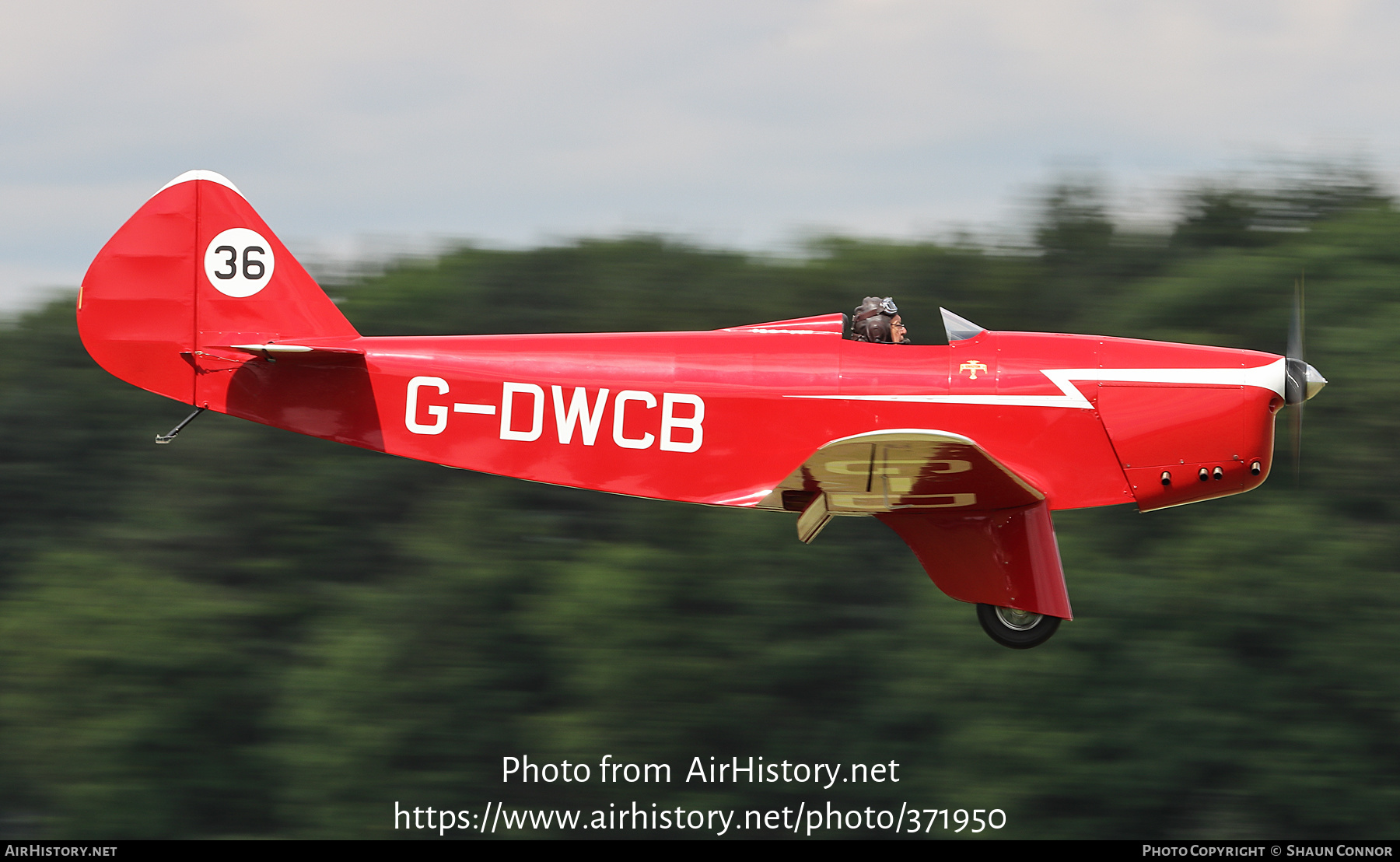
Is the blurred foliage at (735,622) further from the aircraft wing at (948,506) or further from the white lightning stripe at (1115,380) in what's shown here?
the white lightning stripe at (1115,380)

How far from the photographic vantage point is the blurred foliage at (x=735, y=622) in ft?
51.0

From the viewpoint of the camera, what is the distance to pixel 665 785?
16.8 metres

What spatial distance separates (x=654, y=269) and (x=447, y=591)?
18.4ft

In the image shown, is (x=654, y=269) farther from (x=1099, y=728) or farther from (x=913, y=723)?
(x=1099, y=728)

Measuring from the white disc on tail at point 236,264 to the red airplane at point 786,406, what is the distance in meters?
0.03

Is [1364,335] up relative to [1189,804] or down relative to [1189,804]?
up

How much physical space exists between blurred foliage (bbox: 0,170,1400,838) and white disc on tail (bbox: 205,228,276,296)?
320 inches

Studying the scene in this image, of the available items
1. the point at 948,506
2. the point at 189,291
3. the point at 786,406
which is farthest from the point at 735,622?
the point at 189,291

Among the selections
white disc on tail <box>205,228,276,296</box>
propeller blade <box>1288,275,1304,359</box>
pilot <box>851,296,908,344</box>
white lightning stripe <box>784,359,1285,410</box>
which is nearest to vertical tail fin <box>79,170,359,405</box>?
white disc on tail <box>205,228,276,296</box>

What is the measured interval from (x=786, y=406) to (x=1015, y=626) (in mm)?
2131

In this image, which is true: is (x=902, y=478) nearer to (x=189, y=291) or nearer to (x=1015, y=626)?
(x=1015, y=626)

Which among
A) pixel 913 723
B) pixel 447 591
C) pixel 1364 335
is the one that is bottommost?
pixel 913 723

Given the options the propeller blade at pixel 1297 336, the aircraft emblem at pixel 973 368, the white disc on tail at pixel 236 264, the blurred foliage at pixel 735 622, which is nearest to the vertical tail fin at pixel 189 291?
the white disc on tail at pixel 236 264

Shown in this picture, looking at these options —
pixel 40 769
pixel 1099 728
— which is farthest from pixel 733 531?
pixel 40 769
